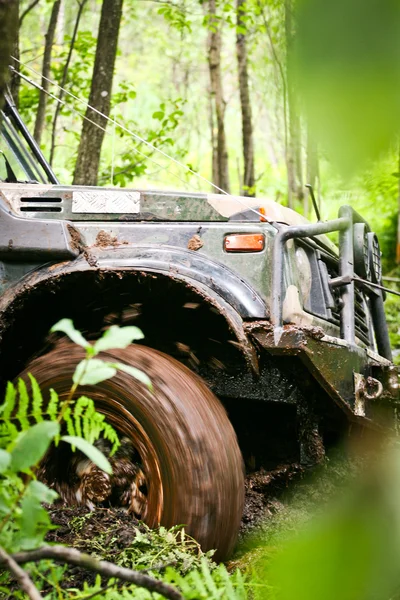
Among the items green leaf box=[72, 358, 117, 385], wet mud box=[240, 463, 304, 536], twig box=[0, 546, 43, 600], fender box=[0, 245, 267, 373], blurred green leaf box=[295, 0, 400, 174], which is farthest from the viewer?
wet mud box=[240, 463, 304, 536]

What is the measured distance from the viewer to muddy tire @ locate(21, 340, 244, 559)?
2359mm

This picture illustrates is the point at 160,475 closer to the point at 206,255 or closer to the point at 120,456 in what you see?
the point at 120,456

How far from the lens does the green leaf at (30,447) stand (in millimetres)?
1128

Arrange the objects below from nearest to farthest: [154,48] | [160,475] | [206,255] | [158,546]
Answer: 1. [158,546]
2. [160,475]
3. [206,255]
4. [154,48]

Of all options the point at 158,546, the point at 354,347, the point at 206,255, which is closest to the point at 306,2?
the point at 158,546

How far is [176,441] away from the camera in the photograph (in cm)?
238

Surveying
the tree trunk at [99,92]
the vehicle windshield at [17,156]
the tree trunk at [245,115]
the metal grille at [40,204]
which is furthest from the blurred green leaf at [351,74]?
the tree trunk at [245,115]

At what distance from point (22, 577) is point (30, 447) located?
0.21 meters

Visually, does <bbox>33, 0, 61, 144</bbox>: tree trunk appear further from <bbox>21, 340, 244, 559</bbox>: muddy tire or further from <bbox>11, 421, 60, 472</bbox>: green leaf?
<bbox>11, 421, 60, 472</bbox>: green leaf

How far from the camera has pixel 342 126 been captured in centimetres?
50

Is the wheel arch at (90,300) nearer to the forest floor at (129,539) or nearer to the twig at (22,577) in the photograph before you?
the forest floor at (129,539)

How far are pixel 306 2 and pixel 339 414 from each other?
2.77 meters

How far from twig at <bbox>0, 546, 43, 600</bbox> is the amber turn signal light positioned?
192 centimetres

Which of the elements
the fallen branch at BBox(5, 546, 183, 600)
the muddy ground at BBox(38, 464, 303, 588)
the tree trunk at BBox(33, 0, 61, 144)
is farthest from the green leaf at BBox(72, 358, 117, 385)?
the tree trunk at BBox(33, 0, 61, 144)
